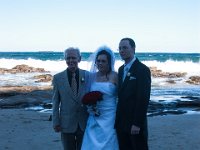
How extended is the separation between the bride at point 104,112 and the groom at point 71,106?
13 cm

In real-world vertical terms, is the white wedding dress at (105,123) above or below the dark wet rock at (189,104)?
above

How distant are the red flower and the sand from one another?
3465 mm

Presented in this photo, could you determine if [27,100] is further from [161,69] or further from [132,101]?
[161,69]

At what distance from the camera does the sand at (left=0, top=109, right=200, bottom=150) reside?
8.52 m

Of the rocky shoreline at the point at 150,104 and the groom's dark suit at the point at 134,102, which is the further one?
the rocky shoreline at the point at 150,104

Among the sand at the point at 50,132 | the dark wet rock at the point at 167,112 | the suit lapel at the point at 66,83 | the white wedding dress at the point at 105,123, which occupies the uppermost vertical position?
the suit lapel at the point at 66,83

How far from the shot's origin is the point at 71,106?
17.3 ft

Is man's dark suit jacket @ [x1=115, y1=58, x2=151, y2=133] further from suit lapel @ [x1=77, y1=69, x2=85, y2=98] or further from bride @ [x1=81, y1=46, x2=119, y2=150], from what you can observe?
suit lapel @ [x1=77, y1=69, x2=85, y2=98]

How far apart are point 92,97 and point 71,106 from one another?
0.40 metres

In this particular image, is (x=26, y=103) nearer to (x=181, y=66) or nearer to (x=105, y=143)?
(x=105, y=143)

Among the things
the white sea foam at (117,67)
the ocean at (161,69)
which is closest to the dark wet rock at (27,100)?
the ocean at (161,69)

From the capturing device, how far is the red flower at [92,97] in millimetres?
4992

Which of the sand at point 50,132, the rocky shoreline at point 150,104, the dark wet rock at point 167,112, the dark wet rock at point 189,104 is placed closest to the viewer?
the sand at point 50,132

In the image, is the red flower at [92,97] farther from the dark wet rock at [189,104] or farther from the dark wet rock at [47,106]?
the dark wet rock at [189,104]
